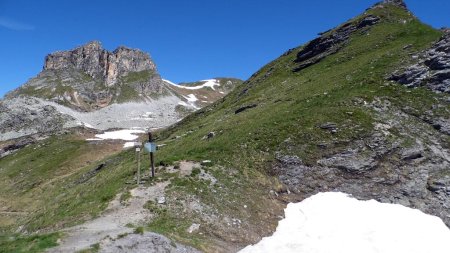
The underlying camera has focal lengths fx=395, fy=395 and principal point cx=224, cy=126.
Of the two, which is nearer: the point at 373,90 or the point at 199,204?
the point at 199,204

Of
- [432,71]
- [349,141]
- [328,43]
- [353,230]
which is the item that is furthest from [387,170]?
[328,43]

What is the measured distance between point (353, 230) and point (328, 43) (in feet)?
183

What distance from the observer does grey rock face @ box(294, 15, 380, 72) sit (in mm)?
69688

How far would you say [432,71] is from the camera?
43.4m

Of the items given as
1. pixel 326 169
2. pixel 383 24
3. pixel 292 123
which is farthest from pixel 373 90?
pixel 383 24

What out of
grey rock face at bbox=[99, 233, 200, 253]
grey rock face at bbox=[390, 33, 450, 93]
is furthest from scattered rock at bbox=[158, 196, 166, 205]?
grey rock face at bbox=[390, 33, 450, 93]

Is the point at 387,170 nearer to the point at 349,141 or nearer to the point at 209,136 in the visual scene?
the point at 349,141

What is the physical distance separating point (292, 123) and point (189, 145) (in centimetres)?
1128

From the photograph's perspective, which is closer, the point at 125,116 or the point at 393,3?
the point at 393,3

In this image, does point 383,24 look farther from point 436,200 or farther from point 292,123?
point 436,200

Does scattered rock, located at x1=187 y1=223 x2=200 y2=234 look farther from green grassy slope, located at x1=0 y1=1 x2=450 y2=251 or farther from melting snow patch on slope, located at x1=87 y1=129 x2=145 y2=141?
melting snow patch on slope, located at x1=87 y1=129 x2=145 y2=141

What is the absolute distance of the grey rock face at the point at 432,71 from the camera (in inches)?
1645

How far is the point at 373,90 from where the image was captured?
42656mm

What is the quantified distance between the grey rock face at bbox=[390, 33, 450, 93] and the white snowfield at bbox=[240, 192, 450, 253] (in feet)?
64.6
